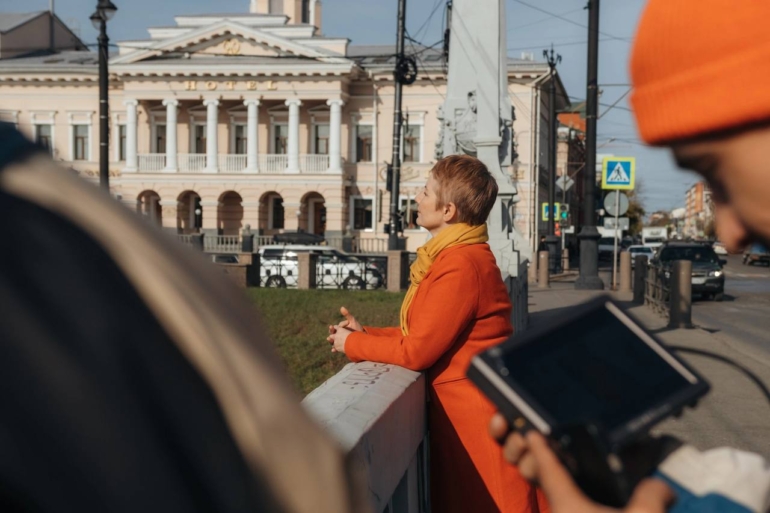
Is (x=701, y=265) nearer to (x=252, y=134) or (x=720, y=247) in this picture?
(x=720, y=247)

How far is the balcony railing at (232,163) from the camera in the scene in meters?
58.0

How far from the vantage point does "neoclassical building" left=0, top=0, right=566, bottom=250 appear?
183 ft

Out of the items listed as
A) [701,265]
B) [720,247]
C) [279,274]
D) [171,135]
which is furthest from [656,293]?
[171,135]

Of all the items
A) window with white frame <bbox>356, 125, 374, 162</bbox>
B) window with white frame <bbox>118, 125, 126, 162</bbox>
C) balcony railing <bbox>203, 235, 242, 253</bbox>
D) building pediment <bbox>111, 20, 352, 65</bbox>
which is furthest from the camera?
window with white frame <bbox>118, 125, 126, 162</bbox>

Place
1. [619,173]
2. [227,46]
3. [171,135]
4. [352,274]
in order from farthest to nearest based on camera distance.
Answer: [171,135], [227,46], [352,274], [619,173]

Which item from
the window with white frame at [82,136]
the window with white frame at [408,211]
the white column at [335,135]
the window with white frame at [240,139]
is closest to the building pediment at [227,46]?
the white column at [335,135]

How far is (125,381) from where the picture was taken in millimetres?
617

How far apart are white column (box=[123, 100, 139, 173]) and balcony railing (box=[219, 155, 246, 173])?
5246 millimetres

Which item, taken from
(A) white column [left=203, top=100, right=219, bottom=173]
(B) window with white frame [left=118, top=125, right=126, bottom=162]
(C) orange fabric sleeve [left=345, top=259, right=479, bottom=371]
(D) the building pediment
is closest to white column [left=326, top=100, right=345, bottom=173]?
(D) the building pediment

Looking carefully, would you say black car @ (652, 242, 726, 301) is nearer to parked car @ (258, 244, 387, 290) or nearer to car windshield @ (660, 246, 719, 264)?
car windshield @ (660, 246, 719, 264)

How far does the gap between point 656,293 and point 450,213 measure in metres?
17.4

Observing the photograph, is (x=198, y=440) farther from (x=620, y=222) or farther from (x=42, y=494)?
(x=620, y=222)

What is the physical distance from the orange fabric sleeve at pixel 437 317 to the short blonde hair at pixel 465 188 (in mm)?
314

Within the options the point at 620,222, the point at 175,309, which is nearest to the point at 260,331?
the point at 175,309
